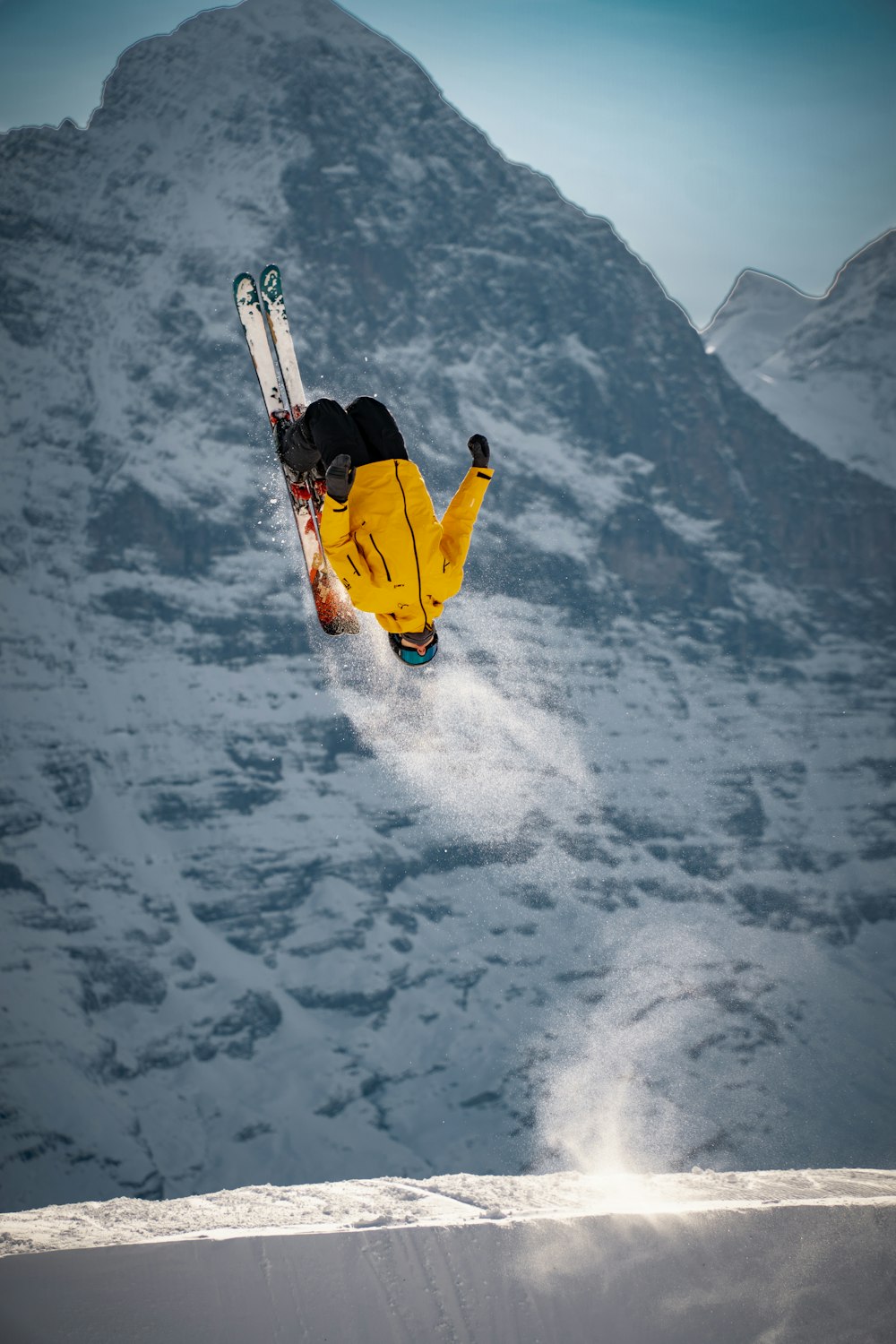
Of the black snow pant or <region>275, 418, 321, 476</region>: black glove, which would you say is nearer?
the black snow pant

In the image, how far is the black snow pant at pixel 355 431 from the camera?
7.62 meters

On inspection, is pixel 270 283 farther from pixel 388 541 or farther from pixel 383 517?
pixel 388 541

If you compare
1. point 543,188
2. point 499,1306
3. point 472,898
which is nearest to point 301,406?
point 499,1306

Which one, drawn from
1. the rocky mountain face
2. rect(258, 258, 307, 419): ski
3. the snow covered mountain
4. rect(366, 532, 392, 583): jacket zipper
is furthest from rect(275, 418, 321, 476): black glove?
the snow covered mountain

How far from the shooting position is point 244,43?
169m

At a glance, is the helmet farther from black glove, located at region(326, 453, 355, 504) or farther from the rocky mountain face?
the rocky mountain face

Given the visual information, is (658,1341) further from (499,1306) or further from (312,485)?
(312,485)

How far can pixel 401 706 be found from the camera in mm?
115938

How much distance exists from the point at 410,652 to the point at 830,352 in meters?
177

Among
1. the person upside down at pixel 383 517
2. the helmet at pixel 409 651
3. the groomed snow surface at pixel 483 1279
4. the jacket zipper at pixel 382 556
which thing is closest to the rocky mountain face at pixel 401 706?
the helmet at pixel 409 651

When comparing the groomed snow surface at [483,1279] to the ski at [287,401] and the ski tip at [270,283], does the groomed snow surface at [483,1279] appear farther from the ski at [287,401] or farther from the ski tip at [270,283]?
the ski tip at [270,283]

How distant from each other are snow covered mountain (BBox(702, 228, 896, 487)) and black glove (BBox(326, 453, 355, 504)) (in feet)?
533

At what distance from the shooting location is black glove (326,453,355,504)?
6816 millimetres

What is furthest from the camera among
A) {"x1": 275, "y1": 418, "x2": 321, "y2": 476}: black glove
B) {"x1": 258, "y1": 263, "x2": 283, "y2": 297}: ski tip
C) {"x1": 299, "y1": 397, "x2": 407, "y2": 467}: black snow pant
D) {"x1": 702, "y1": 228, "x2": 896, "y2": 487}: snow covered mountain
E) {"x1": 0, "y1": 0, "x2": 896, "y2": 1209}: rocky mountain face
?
{"x1": 702, "y1": 228, "x2": 896, "y2": 487}: snow covered mountain
